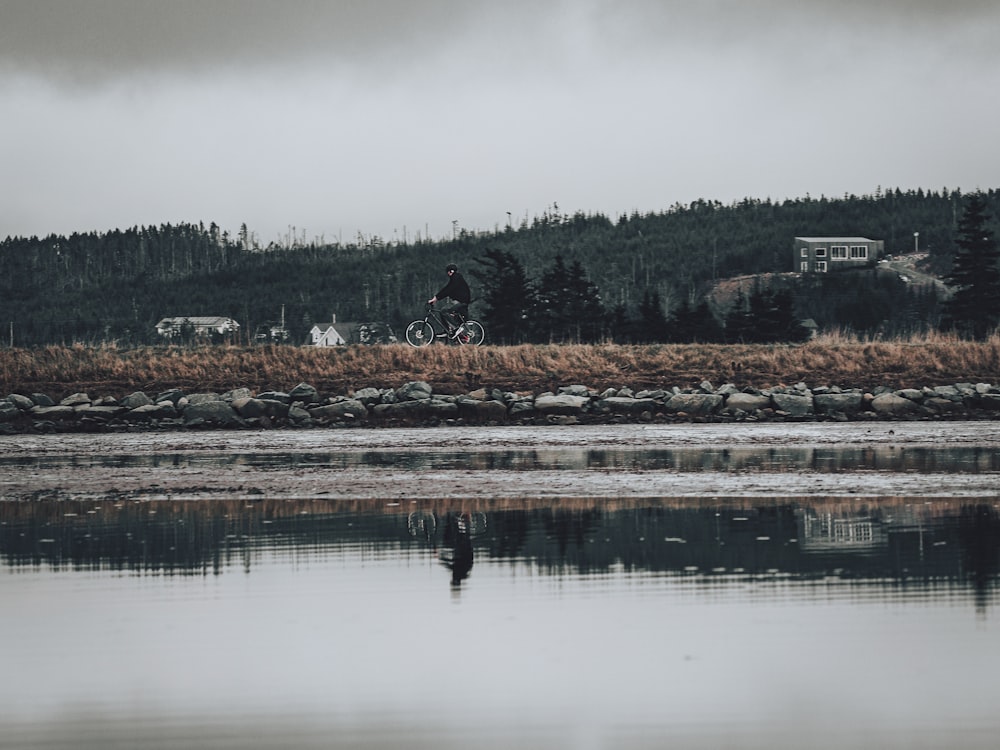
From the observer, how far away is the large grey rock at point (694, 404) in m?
25.4

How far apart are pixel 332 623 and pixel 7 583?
282cm

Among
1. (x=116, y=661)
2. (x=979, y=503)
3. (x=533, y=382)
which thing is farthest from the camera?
(x=533, y=382)

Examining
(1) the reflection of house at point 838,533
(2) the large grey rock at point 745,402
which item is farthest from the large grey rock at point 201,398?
(1) the reflection of house at point 838,533

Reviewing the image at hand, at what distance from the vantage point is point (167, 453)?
64.5ft

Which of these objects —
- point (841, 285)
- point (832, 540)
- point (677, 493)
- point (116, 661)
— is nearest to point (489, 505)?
point (677, 493)

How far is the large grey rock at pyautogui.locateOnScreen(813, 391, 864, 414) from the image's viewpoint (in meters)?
25.4

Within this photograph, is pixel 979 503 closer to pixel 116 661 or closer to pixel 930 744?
pixel 930 744

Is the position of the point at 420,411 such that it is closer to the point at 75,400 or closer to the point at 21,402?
the point at 75,400

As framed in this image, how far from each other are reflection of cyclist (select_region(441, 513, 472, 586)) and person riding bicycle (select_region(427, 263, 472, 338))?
1956 cm

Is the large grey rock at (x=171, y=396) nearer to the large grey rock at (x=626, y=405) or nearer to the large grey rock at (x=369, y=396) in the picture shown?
the large grey rock at (x=369, y=396)

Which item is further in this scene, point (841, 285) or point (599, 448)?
point (841, 285)

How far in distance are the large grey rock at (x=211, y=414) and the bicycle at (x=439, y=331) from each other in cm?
679

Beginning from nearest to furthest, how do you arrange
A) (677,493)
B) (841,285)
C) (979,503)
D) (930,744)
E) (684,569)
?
(930,744)
(684,569)
(979,503)
(677,493)
(841,285)

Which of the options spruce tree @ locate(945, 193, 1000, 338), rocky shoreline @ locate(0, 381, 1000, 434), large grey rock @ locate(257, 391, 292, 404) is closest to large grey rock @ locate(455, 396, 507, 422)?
rocky shoreline @ locate(0, 381, 1000, 434)
